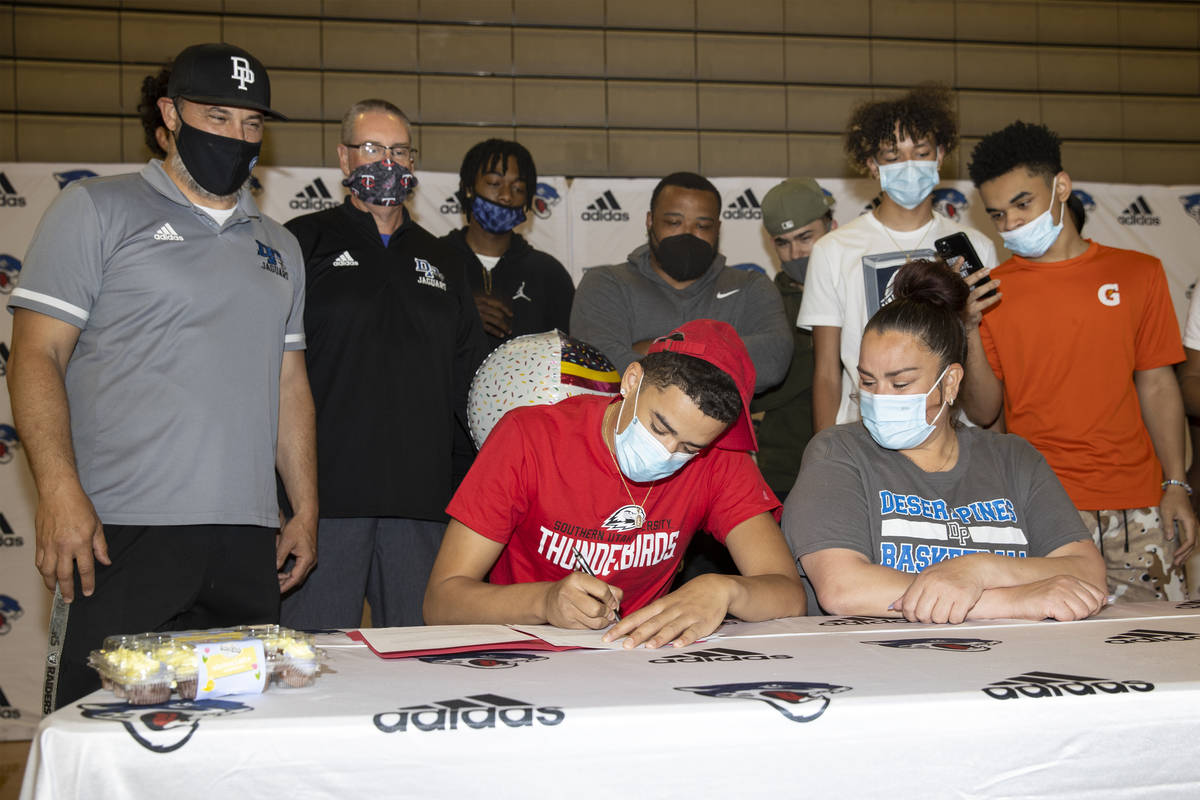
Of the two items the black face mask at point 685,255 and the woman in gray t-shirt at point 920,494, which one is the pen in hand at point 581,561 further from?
the black face mask at point 685,255

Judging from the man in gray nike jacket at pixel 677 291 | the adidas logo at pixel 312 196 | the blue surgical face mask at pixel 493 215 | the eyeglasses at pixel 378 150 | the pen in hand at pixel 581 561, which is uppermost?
the adidas logo at pixel 312 196

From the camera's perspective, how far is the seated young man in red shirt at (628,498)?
6.03ft

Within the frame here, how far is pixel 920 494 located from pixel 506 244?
1.81 m

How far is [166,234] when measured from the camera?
2.14 metres

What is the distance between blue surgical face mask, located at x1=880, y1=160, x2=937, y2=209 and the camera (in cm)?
291

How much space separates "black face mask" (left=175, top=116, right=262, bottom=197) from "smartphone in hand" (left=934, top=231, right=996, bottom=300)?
72.5 inches

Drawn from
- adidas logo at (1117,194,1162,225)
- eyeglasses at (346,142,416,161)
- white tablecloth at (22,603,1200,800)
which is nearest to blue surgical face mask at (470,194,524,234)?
eyeglasses at (346,142,416,161)

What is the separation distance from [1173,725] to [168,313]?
6.26 feet

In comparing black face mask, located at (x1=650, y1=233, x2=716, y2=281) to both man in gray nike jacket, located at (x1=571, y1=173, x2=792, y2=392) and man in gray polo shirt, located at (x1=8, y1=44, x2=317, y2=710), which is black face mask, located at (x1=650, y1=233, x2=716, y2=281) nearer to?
man in gray nike jacket, located at (x1=571, y1=173, x2=792, y2=392)

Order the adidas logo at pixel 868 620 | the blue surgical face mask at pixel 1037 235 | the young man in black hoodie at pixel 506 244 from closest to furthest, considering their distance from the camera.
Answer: the adidas logo at pixel 868 620 < the blue surgical face mask at pixel 1037 235 < the young man in black hoodie at pixel 506 244

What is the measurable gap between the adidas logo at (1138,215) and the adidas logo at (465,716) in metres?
4.97

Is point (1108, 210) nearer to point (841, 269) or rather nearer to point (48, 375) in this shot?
point (841, 269)

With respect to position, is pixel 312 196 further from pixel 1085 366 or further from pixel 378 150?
pixel 1085 366

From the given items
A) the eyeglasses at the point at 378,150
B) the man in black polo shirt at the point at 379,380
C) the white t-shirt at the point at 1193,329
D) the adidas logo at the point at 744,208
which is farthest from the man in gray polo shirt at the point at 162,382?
the adidas logo at the point at 744,208
